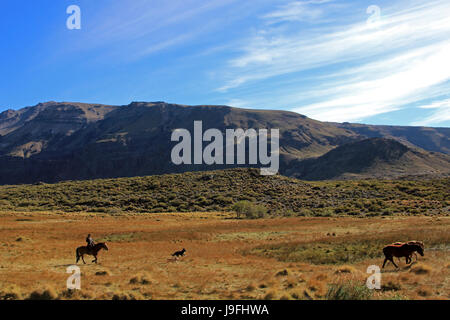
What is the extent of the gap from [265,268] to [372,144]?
168848 mm

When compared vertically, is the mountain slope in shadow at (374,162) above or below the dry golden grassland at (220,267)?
above

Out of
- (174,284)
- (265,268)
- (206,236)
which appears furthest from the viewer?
(206,236)

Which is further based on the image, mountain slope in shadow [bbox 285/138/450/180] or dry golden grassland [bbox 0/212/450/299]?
mountain slope in shadow [bbox 285/138/450/180]

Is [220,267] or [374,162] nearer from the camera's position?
[220,267]

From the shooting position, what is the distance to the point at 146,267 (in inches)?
779

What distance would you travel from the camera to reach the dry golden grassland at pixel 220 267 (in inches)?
502

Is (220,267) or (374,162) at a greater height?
(374,162)

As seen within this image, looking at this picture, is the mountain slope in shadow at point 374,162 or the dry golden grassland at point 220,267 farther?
the mountain slope in shadow at point 374,162

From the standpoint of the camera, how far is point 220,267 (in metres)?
19.7

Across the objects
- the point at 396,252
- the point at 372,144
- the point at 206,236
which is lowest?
the point at 206,236

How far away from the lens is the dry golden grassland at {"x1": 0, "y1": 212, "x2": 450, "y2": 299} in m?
12.8

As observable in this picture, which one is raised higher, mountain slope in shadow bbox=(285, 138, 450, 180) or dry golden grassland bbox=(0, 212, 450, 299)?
mountain slope in shadow bbox=(285, 138, 450, 180)
